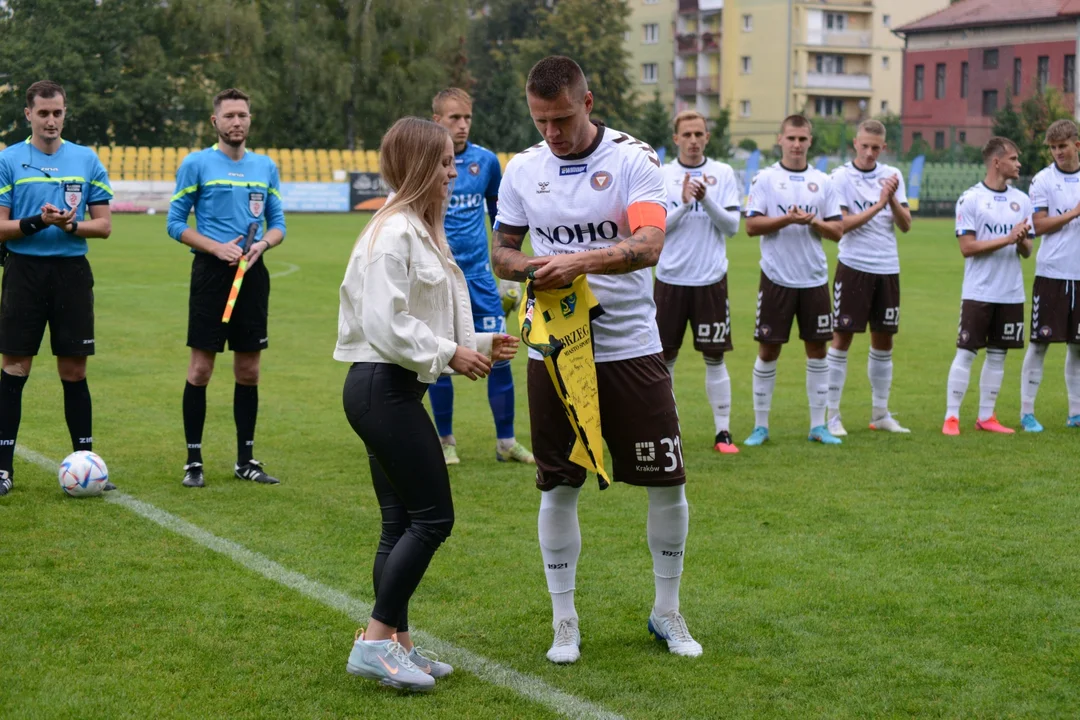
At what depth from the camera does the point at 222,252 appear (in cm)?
762

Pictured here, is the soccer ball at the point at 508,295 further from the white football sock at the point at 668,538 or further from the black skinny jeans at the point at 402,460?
the black skinny jeans at the point at 402,460

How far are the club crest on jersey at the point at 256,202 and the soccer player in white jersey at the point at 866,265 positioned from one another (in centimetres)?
442

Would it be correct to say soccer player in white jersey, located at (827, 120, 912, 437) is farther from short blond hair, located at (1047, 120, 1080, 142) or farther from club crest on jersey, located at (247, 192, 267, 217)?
club crest on jersey, located at (247, 192, 267, 217)

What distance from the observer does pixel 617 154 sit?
189 inches

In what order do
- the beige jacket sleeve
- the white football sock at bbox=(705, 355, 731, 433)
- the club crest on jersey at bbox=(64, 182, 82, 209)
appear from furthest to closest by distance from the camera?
the white football sock at bbox=(705, 355, 731, 433), the club crest on jersey at bbox=(64, 182, 82, 209), the beige jacket sleeve

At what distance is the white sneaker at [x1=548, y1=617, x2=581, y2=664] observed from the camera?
4.84 m

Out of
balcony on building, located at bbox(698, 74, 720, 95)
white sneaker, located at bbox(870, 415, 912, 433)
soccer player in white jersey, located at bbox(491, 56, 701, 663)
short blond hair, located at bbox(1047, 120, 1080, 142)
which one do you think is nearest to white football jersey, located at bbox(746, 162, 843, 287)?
white sneaker, located at bbox(870, 415, 912, 433)

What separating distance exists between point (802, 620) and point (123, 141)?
52.6 metres

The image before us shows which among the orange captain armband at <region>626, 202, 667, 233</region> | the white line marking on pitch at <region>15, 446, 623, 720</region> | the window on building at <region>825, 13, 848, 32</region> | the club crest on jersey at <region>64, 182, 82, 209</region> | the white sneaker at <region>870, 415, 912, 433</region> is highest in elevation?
the window on building at <region>825, 13, 848, 32</region>

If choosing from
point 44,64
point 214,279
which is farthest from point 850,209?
point 44,64

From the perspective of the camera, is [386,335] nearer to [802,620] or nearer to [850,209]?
[802,620]

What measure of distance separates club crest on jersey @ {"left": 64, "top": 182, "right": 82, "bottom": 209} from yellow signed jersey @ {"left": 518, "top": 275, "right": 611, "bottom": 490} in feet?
12.6

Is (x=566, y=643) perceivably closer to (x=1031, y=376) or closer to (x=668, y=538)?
(x=668, y=538)

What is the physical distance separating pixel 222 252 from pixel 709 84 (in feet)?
261
